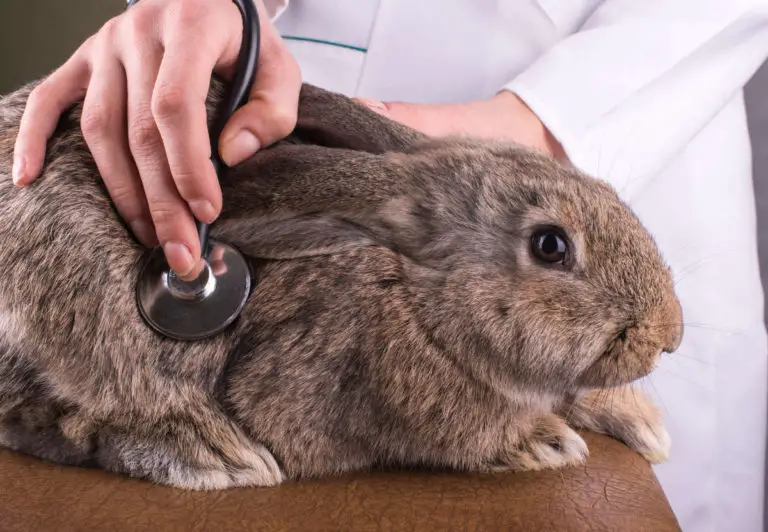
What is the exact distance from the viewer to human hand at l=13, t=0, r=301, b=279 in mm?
702

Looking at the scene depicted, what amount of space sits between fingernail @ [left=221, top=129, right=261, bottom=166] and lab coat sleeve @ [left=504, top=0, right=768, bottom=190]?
57 cm

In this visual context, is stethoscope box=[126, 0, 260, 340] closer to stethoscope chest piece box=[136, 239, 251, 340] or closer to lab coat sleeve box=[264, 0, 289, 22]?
stethoscope chest piece box=[136, 239, 251, 340]

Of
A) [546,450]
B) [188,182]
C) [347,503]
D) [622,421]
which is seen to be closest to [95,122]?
[188,182]

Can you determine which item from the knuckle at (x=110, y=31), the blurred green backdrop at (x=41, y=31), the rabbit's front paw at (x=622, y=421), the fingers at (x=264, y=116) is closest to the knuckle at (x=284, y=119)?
the fingers at (x=264, y=116)

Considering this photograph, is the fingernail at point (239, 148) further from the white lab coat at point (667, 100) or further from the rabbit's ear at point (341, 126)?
the white lab coat at point (667, 100)

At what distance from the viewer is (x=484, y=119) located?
3.76ft

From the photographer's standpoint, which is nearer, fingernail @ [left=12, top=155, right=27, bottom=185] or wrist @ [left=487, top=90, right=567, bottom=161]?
fingernail @ [left=12, top=155, right=27, bottom=185]

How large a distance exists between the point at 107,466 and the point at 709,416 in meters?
1.09

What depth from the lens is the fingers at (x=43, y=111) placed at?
2.42 feet

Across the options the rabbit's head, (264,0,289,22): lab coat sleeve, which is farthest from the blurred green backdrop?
the rabbit's head

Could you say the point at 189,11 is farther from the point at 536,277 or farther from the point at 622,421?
the point at 622,421

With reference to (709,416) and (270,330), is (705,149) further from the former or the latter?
(270,330)

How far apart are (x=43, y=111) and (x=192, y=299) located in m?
0.27

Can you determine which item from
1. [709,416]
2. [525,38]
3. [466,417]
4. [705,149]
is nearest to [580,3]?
[525,38]
